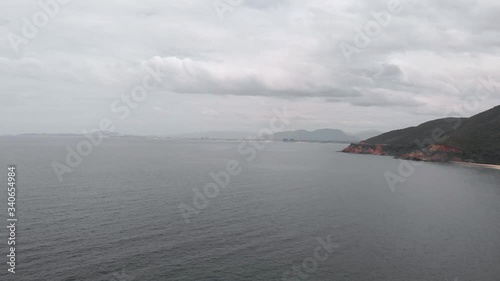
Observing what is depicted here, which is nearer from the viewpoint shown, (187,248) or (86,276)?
(86,276)

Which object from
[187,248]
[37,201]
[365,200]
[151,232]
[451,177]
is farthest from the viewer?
[451,177]

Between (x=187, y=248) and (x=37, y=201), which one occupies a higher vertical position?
(x=37, y=201)

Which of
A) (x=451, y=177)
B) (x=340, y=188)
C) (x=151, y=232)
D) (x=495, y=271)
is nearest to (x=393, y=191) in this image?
(x=340, y=188)

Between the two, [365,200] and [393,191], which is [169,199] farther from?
[393,191]

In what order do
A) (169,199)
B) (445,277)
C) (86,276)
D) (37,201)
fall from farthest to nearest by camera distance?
(169,199) → (37,201) → (445,277) → (86,276)

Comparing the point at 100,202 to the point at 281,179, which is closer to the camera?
the point at 100,202

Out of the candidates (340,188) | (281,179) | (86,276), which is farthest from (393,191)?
(86,276)

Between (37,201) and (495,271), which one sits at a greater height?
(37,201)

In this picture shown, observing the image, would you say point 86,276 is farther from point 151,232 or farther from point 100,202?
point 100,202

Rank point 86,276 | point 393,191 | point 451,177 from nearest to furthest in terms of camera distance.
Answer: point 86,276
point 393,191
point 451,177
